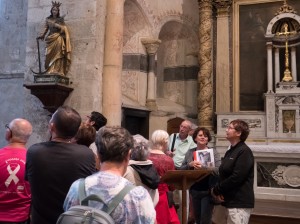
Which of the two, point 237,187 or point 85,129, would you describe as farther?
point 237,187

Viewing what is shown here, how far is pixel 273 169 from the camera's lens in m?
7.93

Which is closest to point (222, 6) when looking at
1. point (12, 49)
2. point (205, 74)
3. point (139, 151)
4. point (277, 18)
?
point (277, 18)

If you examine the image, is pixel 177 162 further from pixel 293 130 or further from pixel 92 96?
pixel 293 130

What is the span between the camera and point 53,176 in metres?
2.25

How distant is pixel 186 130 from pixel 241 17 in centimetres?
576

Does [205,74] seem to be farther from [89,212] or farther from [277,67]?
[89,212]

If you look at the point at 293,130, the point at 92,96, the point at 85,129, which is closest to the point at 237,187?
the point at 85,129

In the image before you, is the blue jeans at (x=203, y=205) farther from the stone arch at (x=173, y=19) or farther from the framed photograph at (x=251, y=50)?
the stone arch at (x=173, y=19)

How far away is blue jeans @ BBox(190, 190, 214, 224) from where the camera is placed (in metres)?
4.23

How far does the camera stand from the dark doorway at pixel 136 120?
334 inches

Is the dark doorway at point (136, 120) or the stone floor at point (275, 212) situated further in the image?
the dark doorway at point (136, 120)

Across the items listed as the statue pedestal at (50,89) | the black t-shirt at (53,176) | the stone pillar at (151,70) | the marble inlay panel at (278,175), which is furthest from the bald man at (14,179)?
the stone pillar at (151,70)

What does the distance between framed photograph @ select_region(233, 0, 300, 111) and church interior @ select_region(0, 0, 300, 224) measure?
0.08 feet

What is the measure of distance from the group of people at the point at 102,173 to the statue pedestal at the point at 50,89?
3112 mm
